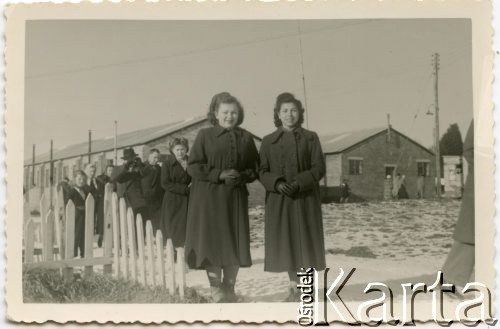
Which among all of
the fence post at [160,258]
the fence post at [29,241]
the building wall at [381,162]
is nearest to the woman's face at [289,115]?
the building wall at [381,162]

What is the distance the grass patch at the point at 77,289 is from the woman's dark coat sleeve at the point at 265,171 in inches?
35.1

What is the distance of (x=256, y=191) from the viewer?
13.7 feet

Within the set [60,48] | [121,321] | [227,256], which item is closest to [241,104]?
[227,256]

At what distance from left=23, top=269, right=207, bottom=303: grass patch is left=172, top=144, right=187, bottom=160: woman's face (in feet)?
A: 3.02

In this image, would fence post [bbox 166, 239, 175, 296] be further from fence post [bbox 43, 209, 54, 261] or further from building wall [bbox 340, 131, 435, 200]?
building wall [bbox 340, 131, 435, 200]

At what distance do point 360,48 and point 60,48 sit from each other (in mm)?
2134

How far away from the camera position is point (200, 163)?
419 centimetres

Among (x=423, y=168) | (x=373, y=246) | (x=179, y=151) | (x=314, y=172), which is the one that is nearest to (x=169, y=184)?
(x=179, y=151)

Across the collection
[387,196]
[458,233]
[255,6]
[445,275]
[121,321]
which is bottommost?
[121,321]

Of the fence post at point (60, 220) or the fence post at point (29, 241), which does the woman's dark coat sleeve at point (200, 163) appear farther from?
the fence post at point (29, 241)

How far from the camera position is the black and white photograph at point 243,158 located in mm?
4172

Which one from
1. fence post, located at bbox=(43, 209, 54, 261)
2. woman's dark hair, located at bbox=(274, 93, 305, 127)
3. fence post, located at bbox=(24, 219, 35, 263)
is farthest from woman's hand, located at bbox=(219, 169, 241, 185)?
fence post, located at bbox=(24, 219, 35, 263)

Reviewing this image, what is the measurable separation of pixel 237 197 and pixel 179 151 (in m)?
0.52

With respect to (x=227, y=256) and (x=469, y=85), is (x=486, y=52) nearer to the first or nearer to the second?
(x=469, y=85)
